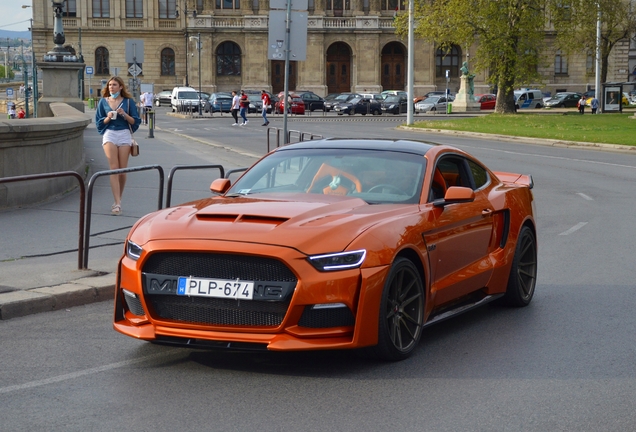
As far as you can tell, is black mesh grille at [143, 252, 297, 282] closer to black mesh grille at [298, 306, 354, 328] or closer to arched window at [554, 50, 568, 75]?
black mesh grille at [298, 306, 354, 328]

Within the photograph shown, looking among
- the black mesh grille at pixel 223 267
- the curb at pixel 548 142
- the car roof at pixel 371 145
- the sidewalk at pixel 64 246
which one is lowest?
the curb at pixel 548 142

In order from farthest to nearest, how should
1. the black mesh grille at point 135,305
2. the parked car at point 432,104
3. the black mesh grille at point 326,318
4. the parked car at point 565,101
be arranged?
the parked car at point 565,101 → the parked car at point 432,104 → the black mesh grille at point 135,305 → the black mesh grille at point 326,318

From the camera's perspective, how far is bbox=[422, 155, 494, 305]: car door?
705 centimetres

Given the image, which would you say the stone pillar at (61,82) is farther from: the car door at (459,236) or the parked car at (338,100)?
the parked car at (338,100)

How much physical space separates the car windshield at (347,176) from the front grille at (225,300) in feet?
4.76

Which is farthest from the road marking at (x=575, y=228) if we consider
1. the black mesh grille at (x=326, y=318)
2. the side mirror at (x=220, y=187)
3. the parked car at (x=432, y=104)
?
the parked car at (x=432, y=104)

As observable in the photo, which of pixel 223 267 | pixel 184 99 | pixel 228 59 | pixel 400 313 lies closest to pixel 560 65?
pixel 228 59

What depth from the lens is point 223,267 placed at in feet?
19.8

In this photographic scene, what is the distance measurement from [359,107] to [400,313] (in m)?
65.5

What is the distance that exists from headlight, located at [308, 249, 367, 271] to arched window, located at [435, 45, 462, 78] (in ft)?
310

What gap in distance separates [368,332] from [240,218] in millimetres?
1098

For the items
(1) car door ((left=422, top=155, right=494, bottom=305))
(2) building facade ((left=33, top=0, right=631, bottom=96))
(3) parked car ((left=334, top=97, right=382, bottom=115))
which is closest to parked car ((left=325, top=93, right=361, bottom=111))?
(3) parked car ((left=334, top=97, right=382, bottom=115))

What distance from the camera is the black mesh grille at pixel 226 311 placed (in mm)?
5973

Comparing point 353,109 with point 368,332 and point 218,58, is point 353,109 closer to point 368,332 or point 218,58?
point 218,58
